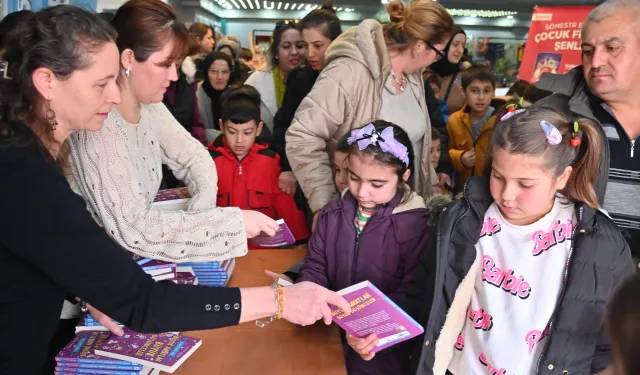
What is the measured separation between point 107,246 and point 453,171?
3.52 metres

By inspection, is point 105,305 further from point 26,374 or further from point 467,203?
point 467,203

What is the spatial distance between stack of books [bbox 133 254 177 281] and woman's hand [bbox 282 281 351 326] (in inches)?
17.7

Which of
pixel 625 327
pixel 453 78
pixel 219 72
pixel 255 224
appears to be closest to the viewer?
pixel 625 327

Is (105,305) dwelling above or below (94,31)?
below

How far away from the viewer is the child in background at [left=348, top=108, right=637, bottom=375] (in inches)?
57.0

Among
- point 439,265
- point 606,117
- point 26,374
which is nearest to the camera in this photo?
point 26,374

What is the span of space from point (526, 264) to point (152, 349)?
114cm

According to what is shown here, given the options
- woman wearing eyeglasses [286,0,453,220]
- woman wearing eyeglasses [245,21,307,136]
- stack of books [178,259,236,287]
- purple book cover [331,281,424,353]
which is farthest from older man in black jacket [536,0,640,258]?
woman wearing eyeglasses [245,21,307,136]

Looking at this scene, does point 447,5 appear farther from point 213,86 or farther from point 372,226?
point 372,226

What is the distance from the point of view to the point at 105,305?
3.84 ft

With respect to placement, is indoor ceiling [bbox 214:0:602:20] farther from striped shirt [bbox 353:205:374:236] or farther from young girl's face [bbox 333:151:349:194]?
striped shirt [bbox 353:205:374:236]

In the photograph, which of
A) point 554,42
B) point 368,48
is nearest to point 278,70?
point 368,48

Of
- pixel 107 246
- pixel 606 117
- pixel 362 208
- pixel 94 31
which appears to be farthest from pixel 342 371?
pixel 606 117

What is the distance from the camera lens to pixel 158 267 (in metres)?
1.62
